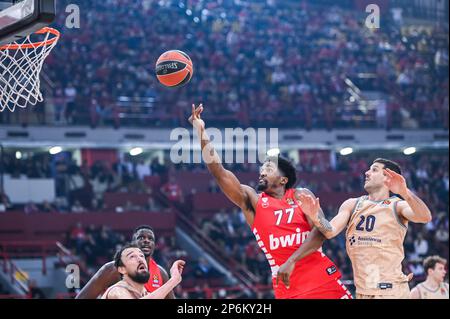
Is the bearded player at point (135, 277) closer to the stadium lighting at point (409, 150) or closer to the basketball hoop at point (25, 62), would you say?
the basketball hoop at point (25, 62)

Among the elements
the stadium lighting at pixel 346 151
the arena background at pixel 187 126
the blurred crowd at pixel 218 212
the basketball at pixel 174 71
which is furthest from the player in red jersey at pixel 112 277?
the stadium lighting at pixel 346 151

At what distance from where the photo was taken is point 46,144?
24.2 m

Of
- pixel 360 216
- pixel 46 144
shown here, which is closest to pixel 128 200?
pixel 46 144

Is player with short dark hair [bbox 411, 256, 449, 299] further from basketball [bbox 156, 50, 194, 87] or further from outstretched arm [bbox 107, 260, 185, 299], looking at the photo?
outstretched arm [bbox 107, 260, 185, 299]

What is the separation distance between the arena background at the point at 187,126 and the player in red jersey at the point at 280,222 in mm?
11042

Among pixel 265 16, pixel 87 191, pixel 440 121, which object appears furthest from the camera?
pixel 265 16

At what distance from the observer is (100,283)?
907 cm

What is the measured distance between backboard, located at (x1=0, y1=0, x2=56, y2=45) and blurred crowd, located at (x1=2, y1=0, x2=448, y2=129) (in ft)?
54.2

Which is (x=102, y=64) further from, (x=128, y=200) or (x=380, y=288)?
(x=380, y=288)

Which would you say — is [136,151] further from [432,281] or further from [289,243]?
[289,243]

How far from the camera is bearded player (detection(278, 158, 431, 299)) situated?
811cm

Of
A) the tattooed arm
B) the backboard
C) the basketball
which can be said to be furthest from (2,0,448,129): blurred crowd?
the tattooed arm
